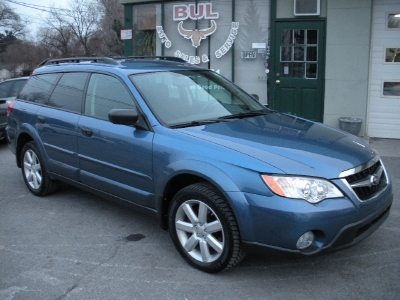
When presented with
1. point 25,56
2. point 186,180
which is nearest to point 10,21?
point 25,56

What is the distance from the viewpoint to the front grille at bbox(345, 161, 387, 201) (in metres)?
3.44

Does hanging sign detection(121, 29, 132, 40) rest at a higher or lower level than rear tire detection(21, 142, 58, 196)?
higher

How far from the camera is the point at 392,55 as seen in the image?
8922 mm

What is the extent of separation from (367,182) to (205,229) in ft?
4.31

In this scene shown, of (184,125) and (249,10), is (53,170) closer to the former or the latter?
(184,125)

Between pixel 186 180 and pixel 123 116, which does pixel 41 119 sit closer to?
pixel 123 116

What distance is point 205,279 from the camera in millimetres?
3650

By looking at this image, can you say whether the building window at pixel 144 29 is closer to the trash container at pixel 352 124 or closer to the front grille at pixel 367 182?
the trash container at pixel 352 124

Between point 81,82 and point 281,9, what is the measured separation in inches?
225

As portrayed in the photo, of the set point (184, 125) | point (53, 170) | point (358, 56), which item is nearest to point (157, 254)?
point (184, 125)

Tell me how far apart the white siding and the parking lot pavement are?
453cm

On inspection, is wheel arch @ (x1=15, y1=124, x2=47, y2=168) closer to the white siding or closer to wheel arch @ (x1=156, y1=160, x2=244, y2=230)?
wheel arch @ (x1=156, y1=160, x2=244, y2=230)

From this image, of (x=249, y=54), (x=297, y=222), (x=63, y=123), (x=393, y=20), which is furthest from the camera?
(x=249, y=54)

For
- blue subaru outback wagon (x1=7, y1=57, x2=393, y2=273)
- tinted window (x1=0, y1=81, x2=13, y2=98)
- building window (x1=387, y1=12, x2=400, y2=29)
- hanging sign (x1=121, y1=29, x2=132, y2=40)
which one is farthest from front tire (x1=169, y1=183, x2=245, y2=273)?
tinted window (x1=0, y1=81, x2=13, y2=98)
